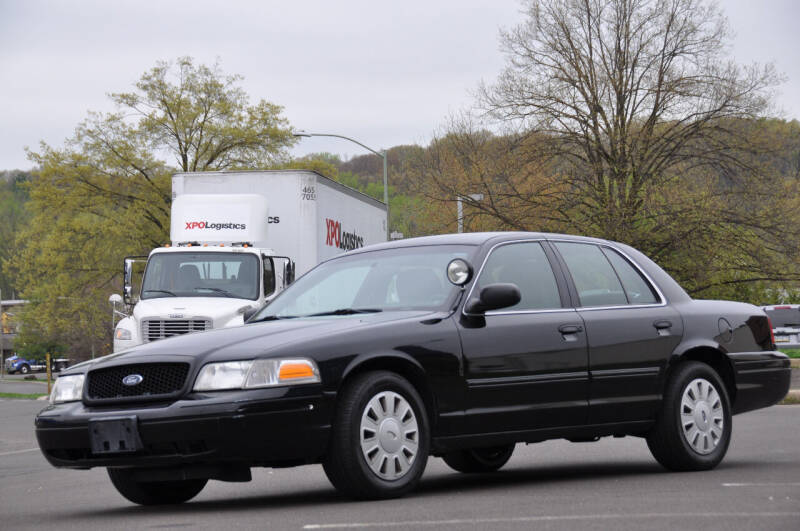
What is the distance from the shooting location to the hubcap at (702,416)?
8.87m

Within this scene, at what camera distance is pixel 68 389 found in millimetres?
7574

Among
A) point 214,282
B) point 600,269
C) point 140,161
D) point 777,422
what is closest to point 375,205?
point 214,282

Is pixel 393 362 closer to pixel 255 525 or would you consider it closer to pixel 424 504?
pixel 424 504

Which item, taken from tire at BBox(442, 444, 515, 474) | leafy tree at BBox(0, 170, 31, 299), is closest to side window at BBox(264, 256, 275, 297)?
tire at BBox(442, 444, 515, 474)

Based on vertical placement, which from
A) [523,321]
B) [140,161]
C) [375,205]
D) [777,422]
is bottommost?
[777,422]

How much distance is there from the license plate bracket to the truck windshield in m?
12.0

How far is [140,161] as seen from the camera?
53469mm

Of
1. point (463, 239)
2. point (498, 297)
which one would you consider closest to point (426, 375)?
point (498, 297)

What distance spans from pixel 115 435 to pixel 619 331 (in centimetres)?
346

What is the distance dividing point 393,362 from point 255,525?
1403 mm

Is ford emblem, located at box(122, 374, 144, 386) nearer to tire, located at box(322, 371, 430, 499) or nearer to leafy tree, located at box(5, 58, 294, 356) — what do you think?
tire, located at box(322, 371, 430, 499)

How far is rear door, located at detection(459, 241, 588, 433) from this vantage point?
308 inches

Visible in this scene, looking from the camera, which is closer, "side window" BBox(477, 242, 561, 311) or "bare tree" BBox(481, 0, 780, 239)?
"side window" BBox(477, 242, 561, 311)

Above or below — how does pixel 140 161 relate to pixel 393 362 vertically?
above
